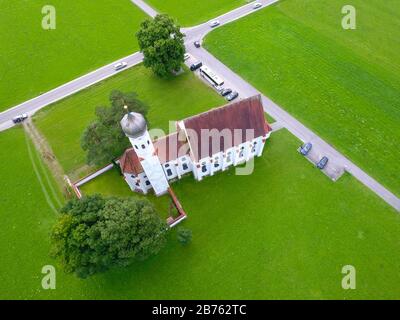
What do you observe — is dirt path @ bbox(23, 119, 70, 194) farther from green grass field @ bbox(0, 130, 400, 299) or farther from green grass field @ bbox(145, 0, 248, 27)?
green grass field @ bbox(145, 0, 248, 27)

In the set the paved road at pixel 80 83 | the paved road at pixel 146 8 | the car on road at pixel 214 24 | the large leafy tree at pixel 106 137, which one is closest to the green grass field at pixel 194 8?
the paved road at pixel 146 8

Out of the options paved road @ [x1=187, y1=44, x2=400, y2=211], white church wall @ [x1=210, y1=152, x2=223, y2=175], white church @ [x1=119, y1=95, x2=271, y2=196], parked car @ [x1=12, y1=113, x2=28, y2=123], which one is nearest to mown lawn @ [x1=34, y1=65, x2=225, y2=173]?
parked car @ [x1=12, y1=113, x2=28, y2=123]

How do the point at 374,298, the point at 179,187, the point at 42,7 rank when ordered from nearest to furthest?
1. the point at 374,298
2. the point at 179,187
3. the point at 42,7

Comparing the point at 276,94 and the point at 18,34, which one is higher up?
the point at 18,34

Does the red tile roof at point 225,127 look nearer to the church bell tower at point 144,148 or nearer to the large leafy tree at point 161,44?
the church bell tower at point 144,148

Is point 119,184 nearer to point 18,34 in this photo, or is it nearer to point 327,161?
point 327,161
